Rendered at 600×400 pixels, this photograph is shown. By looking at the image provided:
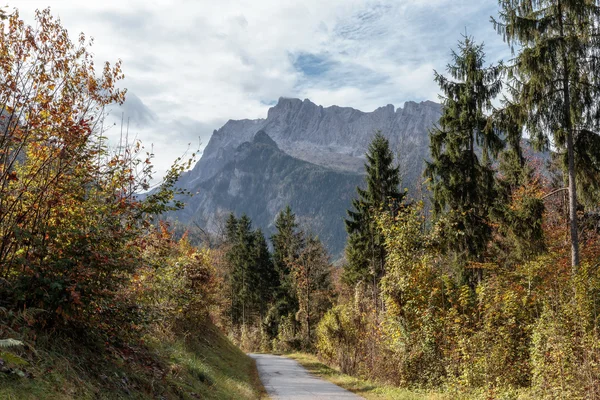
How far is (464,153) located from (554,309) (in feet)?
32.5

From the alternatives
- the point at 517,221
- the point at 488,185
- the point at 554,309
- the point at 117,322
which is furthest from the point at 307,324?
the point at 117,322

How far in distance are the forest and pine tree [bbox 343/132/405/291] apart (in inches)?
5.8

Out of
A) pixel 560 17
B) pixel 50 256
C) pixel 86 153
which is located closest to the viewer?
pixel 50 256

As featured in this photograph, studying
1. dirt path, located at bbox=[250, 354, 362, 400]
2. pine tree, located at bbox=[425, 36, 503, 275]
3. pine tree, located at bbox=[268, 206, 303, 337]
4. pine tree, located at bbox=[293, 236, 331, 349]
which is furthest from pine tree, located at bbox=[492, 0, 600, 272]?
pine tree, located at bbox=[268, 206, 303, 337]

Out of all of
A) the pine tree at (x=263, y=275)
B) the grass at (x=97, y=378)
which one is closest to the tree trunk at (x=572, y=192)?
the grass at (x=97, y=378)

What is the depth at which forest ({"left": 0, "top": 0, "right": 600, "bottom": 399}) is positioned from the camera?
583 cm

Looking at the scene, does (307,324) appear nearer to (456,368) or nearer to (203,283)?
(203,283)

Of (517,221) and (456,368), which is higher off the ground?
(517,221)

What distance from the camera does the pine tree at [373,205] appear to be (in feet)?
88.2

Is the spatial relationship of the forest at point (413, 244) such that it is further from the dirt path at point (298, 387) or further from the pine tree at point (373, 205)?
the dirt path at point (298, 387)

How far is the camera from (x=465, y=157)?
18.4 m

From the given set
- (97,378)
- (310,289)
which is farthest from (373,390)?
(310,289)

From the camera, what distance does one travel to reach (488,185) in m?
18.6

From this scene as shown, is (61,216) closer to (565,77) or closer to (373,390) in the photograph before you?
(373,390)
